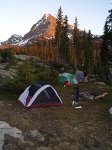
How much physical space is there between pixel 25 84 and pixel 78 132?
37.9ft

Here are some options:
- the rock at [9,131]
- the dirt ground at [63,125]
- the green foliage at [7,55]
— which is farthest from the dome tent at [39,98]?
the green foliage at [7,55]

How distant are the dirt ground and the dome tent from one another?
1.98ft

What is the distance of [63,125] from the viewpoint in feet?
62.6

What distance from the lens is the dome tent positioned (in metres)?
23.3

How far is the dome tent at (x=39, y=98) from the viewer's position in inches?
919

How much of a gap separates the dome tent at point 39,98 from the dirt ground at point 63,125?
1.98 ft

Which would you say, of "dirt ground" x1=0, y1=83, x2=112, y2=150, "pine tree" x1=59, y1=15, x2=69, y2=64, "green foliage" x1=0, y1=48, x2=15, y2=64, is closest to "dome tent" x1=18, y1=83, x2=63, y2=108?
"dirt ground" x1=0, y1=83, x2=112, y2=150

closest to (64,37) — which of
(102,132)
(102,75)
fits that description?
(102,75)

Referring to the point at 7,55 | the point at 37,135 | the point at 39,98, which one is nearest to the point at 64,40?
the point at 7,55

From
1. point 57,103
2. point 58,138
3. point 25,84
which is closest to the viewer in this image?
point 58,138

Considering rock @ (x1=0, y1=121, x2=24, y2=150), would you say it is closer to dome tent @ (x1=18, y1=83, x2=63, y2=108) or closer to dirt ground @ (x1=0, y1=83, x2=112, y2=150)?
dirt ground @ (x1=0, y1=83, x2=112, y2=150)

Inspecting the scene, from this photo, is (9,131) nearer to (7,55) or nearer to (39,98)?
(39,98)

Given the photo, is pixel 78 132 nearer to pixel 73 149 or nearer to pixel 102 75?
pixel 73 149

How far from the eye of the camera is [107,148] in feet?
53.9
